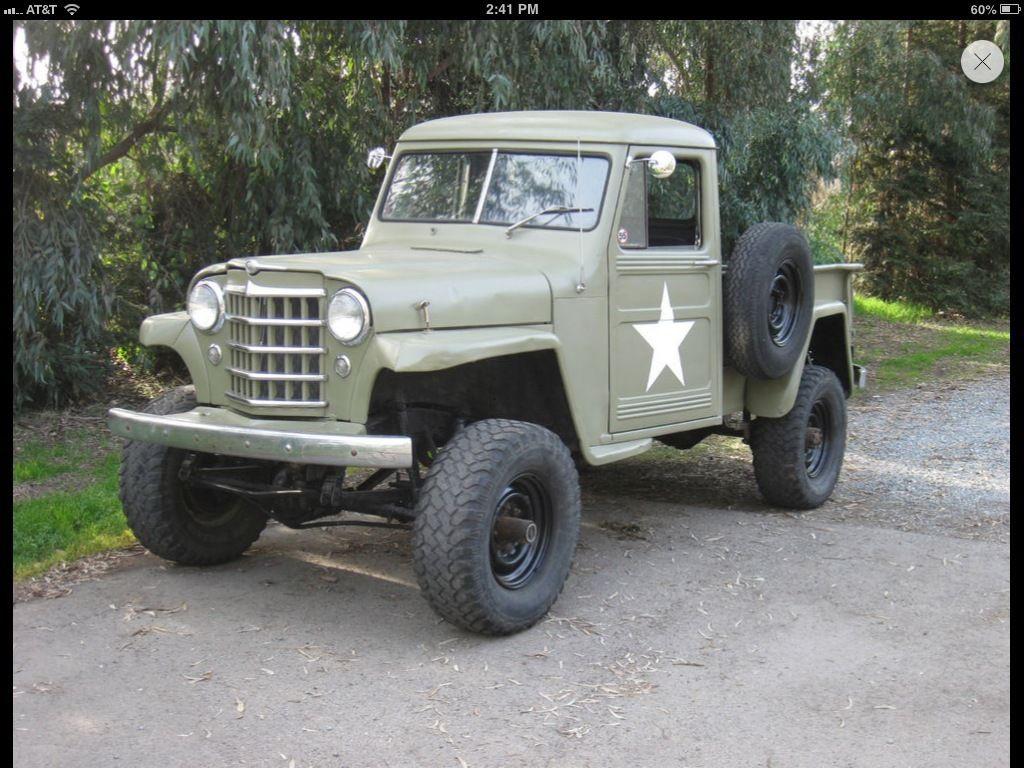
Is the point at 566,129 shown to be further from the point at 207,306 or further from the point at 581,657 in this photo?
the point at 581,657

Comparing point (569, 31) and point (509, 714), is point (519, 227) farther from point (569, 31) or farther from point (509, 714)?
point (569, 31)

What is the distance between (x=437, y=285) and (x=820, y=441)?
3.34 metres

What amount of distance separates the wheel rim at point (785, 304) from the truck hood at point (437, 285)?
5.90 ft

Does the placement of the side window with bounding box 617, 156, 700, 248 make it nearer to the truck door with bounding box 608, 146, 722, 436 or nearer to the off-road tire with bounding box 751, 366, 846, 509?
the truck door with bounding box 608, 146, 722, 436

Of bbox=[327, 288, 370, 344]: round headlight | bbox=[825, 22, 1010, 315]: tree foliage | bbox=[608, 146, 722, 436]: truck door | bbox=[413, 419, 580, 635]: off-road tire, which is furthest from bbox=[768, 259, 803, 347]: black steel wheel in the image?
bbox=[825, 22, 1010, 315]: tree foliage

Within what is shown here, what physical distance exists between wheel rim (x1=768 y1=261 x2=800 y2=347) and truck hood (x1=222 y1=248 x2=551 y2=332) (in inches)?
70.8

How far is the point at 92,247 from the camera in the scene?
325 inches

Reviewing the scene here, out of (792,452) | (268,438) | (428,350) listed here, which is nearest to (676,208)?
(792,452)

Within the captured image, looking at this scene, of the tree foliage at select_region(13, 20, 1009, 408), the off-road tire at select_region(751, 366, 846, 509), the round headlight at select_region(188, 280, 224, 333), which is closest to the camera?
the round headlight at select_region(188, 280, 224, 333)

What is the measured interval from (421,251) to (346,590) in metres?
1.68

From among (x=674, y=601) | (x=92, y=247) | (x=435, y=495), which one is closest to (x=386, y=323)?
(x=435, y=495)

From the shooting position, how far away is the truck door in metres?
5.61

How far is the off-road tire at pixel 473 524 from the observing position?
454cm

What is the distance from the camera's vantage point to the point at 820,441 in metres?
7.19
